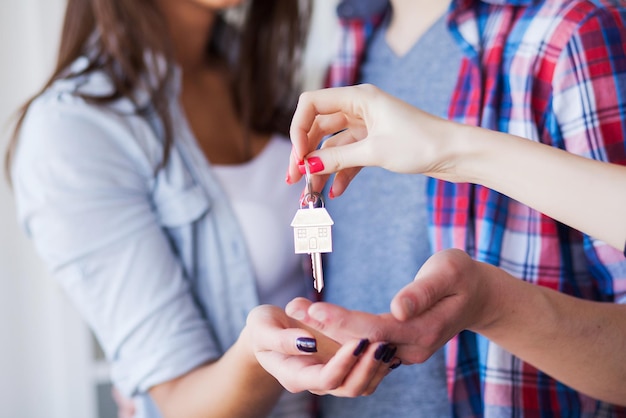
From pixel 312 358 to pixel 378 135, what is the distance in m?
0.26

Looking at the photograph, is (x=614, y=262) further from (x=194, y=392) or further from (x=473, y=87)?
(x=194, y=392)

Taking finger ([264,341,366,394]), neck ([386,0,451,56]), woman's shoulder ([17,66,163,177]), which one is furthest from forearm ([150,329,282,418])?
neck ([386,0,451,56])

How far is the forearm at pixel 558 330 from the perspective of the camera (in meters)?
0.75

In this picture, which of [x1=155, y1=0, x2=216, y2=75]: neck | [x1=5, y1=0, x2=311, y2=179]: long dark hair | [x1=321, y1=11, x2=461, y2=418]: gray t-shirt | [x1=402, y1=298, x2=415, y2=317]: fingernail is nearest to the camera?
[x1=402, y1=298, x2=415, y2=317]: fingernail

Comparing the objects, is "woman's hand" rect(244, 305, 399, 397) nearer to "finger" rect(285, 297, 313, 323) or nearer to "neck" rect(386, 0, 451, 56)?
"finger" rect(285, 297, 313, 323)

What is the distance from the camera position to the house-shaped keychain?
743 millimetres

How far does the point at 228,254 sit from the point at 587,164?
2.27 ft

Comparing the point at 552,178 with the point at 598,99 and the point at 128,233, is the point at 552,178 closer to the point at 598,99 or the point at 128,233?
the point at 598,99

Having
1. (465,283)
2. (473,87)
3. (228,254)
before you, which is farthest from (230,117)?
(465,283)

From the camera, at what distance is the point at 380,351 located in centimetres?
65

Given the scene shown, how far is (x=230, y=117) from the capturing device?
1.40 meters

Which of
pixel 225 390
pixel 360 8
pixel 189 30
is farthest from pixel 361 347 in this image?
pixel 189 30

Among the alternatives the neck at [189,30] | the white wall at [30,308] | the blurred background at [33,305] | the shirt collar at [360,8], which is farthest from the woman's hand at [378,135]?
the white wall at [30,308]

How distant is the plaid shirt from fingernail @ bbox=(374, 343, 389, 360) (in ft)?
0.96
